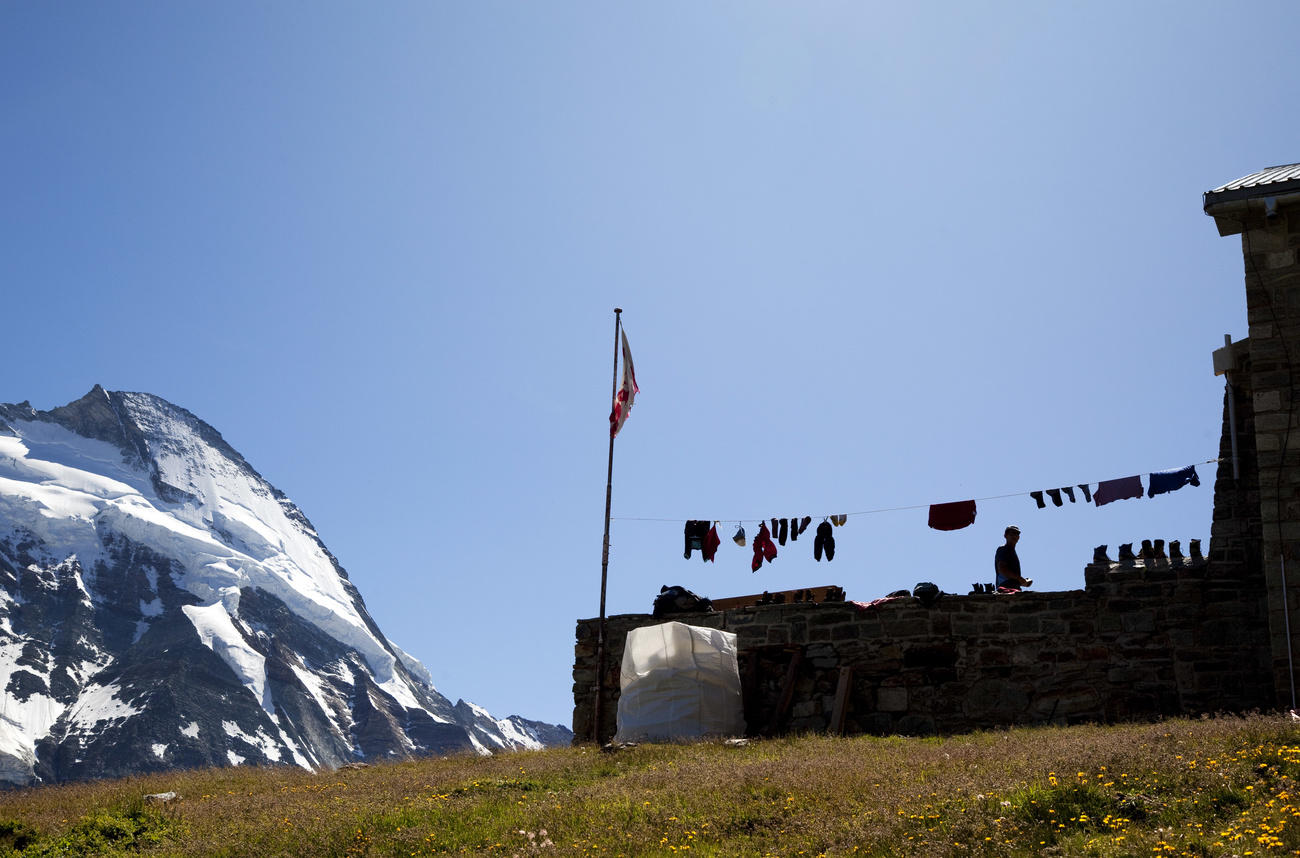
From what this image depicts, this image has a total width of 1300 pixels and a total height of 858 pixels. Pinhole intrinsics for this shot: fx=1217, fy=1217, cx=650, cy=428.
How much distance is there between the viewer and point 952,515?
1952 cm

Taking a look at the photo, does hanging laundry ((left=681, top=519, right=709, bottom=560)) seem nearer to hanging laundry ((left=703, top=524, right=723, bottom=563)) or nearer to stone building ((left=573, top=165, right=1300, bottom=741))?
hanging laundry ((left=703, top=524, right=723, bottom=563))

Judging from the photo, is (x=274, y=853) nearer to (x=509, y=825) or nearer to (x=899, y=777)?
(x=509, y=825)

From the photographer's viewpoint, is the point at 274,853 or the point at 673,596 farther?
the point at 673,596

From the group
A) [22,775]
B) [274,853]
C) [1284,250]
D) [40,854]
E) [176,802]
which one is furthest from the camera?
[22,775]

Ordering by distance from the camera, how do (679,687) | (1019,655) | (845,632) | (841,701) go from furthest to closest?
1. (845,632)
2. (841,701)
3. (679,687)
4. (1019,655)

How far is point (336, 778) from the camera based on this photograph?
579 inches

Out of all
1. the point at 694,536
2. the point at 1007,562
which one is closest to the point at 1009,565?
the point at 1007,562

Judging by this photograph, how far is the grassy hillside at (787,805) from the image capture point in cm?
825

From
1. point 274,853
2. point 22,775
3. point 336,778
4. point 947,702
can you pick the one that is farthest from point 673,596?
point 22,775

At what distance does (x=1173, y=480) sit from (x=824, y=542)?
5.71 m

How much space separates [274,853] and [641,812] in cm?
304

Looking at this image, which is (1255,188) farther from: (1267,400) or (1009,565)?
(1009,565)

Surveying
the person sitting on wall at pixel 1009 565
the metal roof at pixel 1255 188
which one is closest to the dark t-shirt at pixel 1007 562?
the person sitting on wall at pixel 1009 565

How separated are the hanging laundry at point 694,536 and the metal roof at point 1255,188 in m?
10.5
